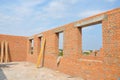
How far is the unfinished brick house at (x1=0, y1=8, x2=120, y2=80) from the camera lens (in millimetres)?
6289

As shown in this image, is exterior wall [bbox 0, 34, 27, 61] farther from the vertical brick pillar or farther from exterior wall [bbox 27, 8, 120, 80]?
the vertical brick pillar

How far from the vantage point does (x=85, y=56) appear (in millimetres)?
9172

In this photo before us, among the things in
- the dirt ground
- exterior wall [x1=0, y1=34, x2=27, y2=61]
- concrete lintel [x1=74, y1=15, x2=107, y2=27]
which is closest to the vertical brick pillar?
concrete lintel [x1=74, y1=15, x2=107, y2=27]

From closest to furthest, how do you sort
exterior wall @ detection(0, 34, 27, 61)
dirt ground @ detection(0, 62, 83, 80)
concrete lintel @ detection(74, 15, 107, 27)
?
concrete lintel @ detection(74, 15, 107, 27), dirt ground @ detection(0, 62, 83, 80), exterior wall @ detection(0, 34, 27, 61)

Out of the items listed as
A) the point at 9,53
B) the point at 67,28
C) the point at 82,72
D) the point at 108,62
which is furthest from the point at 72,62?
the point at 9,53

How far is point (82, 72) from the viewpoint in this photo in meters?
8.14

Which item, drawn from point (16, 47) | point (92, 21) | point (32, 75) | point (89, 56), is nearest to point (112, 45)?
point (92, 21)

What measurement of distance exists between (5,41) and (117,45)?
14.6 metres

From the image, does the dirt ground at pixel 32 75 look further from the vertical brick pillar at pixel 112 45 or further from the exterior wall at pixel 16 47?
the exterior wall at pixel 16 47

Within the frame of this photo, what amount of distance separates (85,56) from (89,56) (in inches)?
9.1

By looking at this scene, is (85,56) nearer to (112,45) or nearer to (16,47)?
(112,45)

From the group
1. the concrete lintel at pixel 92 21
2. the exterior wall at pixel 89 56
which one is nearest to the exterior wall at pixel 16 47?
the exterior wall at pixel 89 56

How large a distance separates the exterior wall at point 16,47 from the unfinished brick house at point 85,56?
Result: 4.31 meters

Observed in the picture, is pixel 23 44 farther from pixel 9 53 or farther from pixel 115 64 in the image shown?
pixel 115 64
